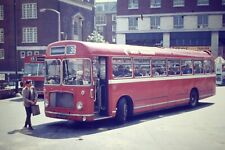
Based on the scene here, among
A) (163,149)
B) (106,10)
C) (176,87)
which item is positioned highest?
(106,10)

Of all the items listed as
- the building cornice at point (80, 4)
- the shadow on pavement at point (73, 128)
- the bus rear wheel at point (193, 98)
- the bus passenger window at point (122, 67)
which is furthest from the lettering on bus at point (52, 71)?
the building cornice at point (80, 4)

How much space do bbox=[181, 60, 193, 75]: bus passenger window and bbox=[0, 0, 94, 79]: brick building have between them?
101 feet

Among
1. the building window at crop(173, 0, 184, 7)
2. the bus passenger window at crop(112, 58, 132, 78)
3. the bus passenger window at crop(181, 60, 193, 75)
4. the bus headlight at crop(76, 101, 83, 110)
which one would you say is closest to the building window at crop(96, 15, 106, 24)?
the building window at crop(173, 0, 184, 7)

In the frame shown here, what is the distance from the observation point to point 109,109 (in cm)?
1252

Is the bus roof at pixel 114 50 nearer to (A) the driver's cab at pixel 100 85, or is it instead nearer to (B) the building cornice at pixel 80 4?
(A) the driver's cab at pixel 100 85

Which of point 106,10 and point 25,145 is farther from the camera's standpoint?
point 106,10

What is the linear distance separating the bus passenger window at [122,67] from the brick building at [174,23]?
38075 millimetres

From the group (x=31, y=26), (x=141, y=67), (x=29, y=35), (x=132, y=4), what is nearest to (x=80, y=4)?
(x=132, y=4)

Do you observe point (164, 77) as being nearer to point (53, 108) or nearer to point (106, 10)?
point (53, 108)

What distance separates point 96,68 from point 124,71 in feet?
4.23

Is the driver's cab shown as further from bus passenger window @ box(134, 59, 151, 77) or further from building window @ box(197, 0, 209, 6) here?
building window @ box(197, 0, 209, 6)

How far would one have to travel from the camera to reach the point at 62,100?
12234mm

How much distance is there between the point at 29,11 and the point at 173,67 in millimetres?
35955

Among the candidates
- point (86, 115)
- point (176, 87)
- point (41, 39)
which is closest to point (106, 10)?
point (41, 39)
